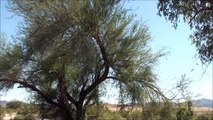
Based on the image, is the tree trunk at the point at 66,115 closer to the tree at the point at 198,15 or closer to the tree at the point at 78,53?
the tree at the point at 78,53

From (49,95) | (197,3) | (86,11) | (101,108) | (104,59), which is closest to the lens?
(197,3)

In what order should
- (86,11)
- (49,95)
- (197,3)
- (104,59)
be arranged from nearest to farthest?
(197,3) → (86,11) → (104,59) → (49,95)

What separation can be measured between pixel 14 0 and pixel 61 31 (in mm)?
3075

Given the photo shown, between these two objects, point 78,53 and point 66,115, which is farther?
point 66,115

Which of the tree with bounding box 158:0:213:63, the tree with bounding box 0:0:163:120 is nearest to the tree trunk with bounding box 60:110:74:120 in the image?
the tree with bounding box 0:0:163:120

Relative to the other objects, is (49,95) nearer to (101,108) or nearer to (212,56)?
(101,108)

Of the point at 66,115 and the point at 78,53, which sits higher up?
the point at 78,53

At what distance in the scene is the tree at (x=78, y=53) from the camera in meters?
23.0

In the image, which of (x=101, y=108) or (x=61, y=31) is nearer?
(x=61, y=31)

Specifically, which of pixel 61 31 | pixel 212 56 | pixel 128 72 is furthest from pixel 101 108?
pixel 212 56

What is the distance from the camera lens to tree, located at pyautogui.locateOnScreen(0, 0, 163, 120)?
2303cm

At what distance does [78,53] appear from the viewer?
76.3 feet

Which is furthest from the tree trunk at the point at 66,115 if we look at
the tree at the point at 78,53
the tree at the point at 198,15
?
the tree at the point at 198,15

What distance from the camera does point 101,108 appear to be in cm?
2970
